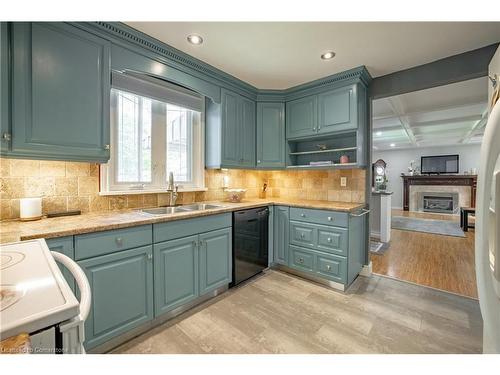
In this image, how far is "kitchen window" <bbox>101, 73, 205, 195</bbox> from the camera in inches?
75.4

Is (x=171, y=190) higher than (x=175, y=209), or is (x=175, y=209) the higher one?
(x=171, y=190)

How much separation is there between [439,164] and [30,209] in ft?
34.4

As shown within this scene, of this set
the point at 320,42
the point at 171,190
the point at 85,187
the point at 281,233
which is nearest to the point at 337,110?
the point at 320,42

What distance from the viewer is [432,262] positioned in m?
3.03

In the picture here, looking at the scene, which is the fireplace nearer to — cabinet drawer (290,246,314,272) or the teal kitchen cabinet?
cabinet drawer (290,246,314,272)

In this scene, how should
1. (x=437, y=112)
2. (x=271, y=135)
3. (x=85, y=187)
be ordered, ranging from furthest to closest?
(x=437, y=112), (x=271, y=135), (x=85, y=187)

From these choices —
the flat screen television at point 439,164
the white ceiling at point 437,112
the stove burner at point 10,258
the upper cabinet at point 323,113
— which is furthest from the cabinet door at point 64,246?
the flat screen television at point 439,164

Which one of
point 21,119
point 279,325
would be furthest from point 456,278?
point 21,119

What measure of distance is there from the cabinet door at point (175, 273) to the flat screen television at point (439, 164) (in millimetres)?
9298

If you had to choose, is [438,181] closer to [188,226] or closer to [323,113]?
[323,113]

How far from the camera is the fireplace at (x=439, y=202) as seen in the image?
7395 mm

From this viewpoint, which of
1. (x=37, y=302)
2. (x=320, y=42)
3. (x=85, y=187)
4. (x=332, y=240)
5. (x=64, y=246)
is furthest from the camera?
(x=332, y=240)

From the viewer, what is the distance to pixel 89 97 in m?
1.51
